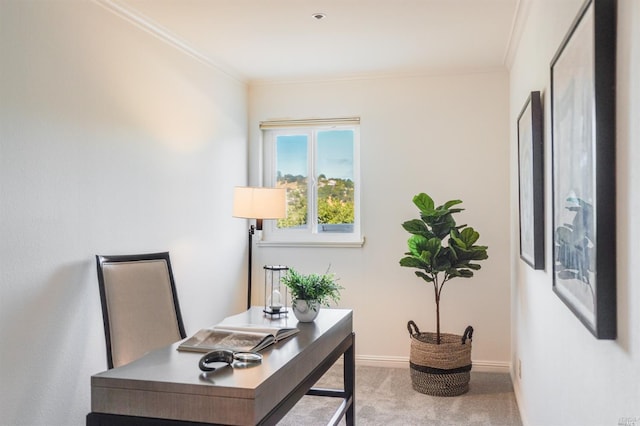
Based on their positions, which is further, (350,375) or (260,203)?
(260,203)

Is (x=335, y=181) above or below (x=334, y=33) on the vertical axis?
below

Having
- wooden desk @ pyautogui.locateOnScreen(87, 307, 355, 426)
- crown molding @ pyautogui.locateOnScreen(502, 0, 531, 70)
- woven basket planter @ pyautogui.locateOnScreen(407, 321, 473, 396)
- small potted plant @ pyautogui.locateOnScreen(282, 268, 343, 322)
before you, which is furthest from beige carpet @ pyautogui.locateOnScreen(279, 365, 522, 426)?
crown molding @ pyautogui.locateOnScreen(502, 0, 531, 70)

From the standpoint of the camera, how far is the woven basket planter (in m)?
3.81

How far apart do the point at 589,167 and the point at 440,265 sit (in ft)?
8.40


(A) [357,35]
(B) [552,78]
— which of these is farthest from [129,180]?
(B) [552,78]

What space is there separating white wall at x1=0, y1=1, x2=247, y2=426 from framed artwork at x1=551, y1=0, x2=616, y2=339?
2187 millimetres

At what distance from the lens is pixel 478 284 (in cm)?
442

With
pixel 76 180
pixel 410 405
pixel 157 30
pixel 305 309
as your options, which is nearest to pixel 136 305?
pixel 76 180

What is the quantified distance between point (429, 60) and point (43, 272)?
305 centimetres

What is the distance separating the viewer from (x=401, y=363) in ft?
15.0

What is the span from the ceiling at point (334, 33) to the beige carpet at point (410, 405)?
2433mm

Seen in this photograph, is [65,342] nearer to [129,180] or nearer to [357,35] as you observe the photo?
[129,180]

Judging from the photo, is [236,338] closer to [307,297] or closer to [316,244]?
[307,297]

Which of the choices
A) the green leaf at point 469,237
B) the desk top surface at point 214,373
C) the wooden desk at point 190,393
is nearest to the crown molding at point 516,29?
the green leaf at point 469,237
